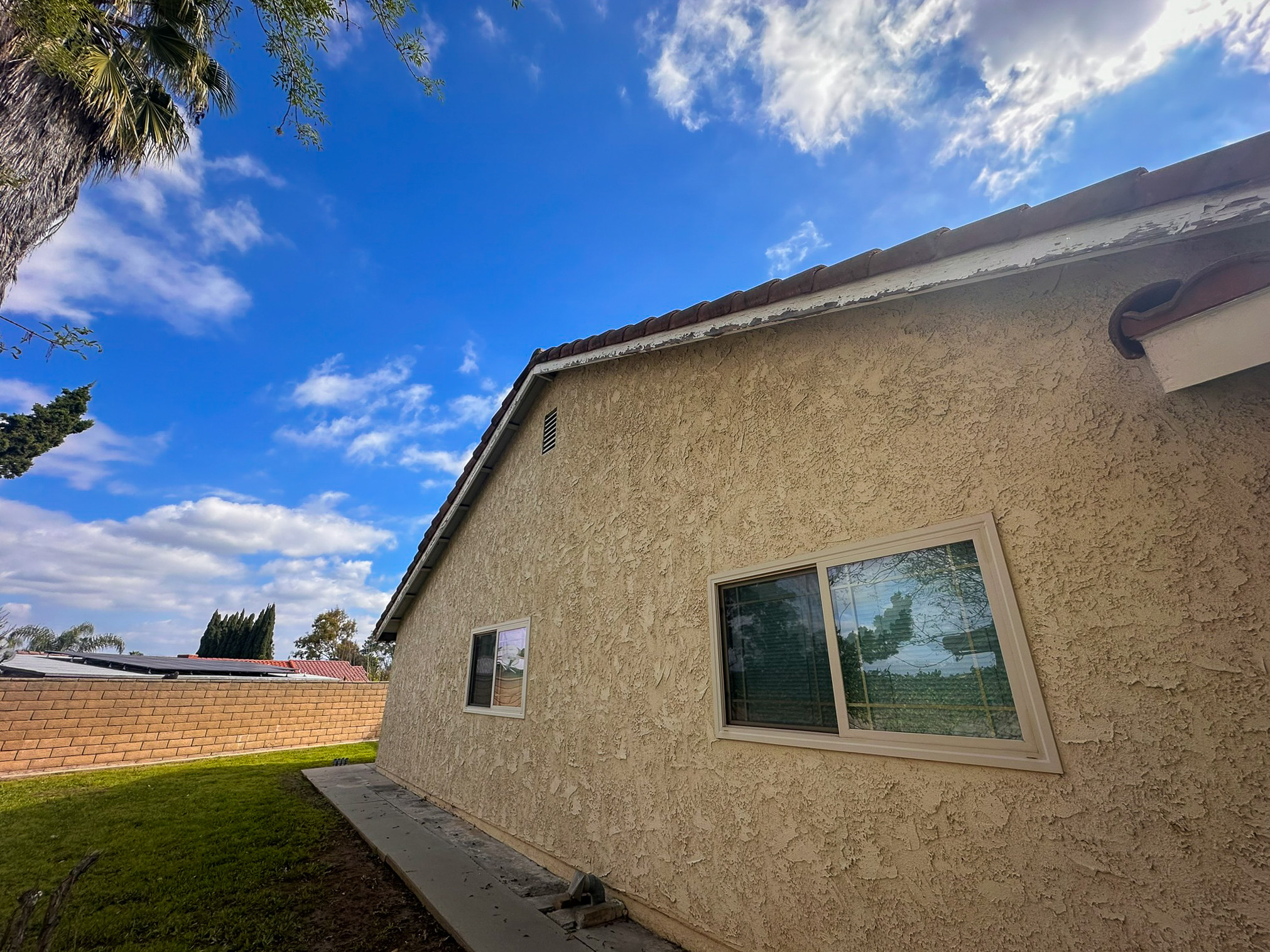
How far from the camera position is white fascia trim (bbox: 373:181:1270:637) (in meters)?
1.99

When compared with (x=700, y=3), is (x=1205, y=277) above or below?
below

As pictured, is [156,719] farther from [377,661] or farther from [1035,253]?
[377,661]

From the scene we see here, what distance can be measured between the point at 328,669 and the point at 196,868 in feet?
129

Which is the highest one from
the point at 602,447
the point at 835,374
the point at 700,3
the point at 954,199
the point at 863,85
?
the point at 700,3

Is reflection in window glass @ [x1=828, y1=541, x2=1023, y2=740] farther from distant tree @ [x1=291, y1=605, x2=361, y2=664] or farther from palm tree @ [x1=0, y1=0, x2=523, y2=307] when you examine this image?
distant tree @ [x1=291, y1=605, x2=361, y2=664]

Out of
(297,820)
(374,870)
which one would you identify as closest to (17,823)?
(297,820)

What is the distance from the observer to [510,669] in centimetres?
764

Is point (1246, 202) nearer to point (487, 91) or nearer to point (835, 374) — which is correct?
point (835, 374)

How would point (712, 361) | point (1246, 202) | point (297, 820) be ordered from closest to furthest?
point (1246, 202), point (712, 361), point (297, 820)

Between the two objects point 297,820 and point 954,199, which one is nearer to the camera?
point 954,199

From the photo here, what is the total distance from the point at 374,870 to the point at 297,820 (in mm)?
3080

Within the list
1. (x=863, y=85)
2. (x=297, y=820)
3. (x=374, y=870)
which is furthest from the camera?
(x=297, y=820)

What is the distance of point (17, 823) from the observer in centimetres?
810

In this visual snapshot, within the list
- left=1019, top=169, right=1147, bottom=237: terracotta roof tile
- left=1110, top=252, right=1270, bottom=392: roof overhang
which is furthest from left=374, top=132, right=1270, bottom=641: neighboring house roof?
left=1110, top=252, right=1270, bottom=392: roof overhang
